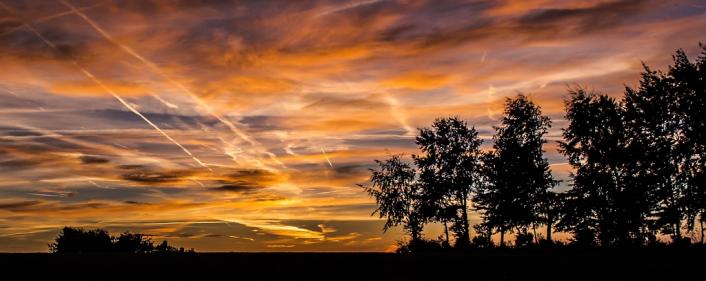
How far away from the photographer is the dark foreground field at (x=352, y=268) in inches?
507

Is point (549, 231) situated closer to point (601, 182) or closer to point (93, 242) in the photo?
point (601, 182)

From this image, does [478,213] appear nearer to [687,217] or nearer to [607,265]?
[687,217]

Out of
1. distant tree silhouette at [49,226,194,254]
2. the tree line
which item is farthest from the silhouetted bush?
distant tree silhouette at [49,226,194,254]

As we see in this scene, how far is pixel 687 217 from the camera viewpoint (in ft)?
129

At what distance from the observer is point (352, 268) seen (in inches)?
570

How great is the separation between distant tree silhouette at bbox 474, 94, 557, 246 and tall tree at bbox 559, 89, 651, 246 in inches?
78.3

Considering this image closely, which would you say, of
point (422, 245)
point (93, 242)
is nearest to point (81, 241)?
point (93, 242)

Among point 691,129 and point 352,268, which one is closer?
point 352,268

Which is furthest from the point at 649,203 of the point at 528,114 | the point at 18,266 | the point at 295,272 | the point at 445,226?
the point at 18,266

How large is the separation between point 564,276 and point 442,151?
39.3 m

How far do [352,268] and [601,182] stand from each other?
34791mm

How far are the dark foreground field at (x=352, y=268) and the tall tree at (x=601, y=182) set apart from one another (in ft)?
93.1

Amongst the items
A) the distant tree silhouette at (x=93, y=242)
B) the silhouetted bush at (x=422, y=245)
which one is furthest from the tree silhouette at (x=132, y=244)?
the silhouetted bush at (x=422, y=245)

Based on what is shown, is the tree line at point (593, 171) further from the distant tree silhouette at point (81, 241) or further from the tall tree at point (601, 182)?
the distant tree silhouette at point (81, 241)
